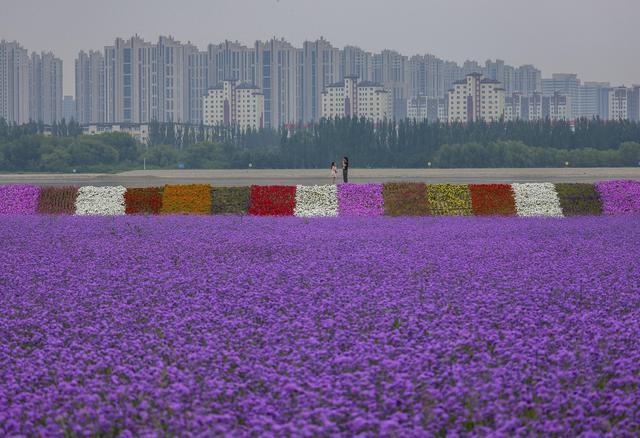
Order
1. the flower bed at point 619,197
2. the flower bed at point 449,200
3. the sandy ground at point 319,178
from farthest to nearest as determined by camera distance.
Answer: the sandy ground at point 319,178, the flower bed at point 619,197, the flower bed at point 449,200

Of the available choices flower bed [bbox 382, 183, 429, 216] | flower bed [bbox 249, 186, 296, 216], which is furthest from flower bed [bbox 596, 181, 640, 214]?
flower bed [bbox 249, 186, 296, 216]

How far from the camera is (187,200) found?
81.6ft

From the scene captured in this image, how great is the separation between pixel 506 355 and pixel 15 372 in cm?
297

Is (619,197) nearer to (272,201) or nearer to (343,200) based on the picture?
(343,200)

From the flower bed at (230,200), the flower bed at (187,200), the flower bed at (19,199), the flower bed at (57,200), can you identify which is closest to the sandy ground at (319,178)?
the flower bed at (19,199)

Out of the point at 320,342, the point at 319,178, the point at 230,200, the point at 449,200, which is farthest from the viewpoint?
the point at 319,178

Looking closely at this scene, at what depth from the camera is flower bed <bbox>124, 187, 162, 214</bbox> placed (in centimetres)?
2489

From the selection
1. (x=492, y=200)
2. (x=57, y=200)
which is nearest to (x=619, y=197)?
(x=492, y=200)

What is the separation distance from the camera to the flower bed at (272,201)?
24.6m

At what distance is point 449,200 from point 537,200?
92.6 inches

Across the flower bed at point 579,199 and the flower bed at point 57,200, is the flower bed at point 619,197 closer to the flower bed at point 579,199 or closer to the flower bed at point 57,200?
the flower bed at point 579,199

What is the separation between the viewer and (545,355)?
6.47 meters

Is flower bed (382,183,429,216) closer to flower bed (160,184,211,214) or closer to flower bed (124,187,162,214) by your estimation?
flower bed (160,184,211,214)

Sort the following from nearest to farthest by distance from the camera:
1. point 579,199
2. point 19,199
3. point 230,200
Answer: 1. point 230,200
2. point 579,199
3. point 19,199
